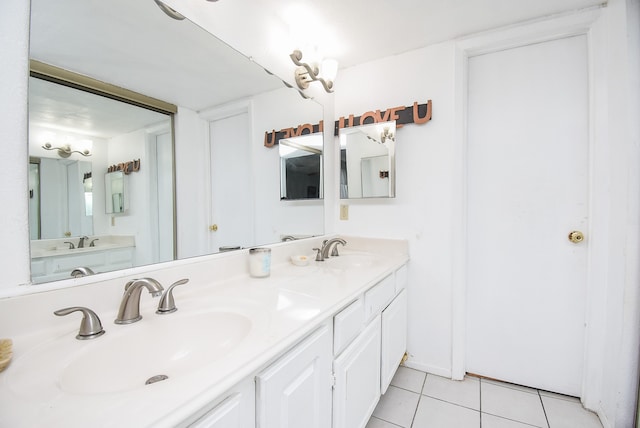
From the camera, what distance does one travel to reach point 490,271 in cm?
175

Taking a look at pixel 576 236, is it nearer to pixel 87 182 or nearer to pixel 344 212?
pixel 344 212

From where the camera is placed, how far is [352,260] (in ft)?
5.93

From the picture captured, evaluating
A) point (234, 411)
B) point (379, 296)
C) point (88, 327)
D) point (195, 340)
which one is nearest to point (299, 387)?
point (234, 411)

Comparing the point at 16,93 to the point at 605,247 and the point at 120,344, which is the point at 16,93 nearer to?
the point at 120,344

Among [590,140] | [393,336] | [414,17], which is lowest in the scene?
[393,336]

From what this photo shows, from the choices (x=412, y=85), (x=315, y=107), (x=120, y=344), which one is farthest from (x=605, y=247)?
(x=120, y=344)

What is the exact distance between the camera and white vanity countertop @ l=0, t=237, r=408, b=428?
0.43 metres

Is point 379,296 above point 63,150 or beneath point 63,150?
beneath

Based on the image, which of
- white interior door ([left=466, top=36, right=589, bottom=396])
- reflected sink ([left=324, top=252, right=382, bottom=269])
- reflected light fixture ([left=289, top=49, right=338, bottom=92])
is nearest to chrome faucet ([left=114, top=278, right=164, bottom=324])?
reflected sink ([left=324, top=252, right=382, bottom=269])

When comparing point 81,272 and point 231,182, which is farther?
point 231,182

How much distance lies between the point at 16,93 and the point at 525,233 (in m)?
2.31

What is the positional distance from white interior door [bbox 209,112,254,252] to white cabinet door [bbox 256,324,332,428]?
2.20ft

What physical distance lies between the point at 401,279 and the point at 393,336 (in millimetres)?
347

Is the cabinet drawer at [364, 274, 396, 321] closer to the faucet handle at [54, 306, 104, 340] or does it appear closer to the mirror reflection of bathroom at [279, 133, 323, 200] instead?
the mirror reflection of bathroom at [279, 133, 323, 200]
